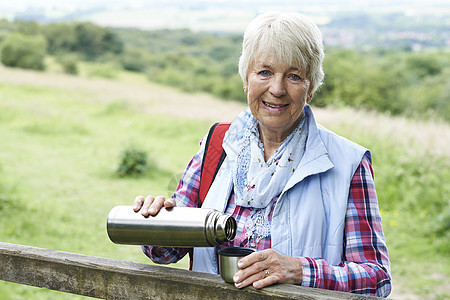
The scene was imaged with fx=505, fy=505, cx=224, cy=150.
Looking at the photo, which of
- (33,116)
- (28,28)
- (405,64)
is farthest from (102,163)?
(28,28)

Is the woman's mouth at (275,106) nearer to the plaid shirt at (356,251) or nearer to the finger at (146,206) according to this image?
the plaid shirt at (356,251)

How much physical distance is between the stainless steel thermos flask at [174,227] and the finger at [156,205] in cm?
1

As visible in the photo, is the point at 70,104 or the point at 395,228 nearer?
the point at 395,228

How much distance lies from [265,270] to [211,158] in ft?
2.12

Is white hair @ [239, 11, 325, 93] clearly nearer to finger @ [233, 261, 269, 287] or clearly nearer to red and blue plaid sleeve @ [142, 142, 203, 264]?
red and blue plaid sleeve @ [142, 142, 203, 264]

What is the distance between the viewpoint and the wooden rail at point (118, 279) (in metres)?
1.48

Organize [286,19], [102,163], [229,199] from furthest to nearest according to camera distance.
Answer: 1. [102,163]
2. [229,199]
3. [286,19]

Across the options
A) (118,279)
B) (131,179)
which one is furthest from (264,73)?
(131,179)

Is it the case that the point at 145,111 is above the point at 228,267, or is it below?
below

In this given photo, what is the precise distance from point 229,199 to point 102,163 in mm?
9749

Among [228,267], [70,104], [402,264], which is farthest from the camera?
[70,104]

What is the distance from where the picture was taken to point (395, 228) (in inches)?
279

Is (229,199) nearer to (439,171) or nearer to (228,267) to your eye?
(228,267)

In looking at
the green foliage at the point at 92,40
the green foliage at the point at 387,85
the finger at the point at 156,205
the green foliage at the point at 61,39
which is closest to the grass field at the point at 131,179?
the finger at the point at 156,205
